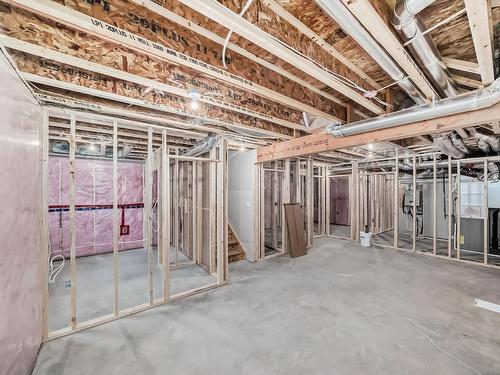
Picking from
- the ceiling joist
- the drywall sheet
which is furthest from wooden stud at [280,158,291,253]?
the drywall sheet

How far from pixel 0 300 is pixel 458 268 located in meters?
6.23

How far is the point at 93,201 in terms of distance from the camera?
514 cm

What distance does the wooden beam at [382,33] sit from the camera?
117 cm

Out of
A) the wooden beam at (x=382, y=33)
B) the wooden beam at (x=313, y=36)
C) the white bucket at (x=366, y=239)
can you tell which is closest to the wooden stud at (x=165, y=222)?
the wooden beam at (x=313, y=36)

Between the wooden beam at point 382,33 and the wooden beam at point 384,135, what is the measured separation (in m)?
0.46

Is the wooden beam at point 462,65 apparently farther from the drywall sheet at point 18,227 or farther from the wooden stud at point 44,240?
the wooden stud at point 44,240

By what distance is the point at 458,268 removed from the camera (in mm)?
4191

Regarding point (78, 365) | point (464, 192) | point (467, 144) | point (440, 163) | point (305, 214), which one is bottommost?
point (78, 365)

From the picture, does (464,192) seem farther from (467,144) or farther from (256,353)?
(256,353)

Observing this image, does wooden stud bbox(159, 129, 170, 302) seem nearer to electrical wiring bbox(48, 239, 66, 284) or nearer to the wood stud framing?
the wood stud framing

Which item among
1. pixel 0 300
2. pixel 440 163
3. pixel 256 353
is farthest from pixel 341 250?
pixel 0 300

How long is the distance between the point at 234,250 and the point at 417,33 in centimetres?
436

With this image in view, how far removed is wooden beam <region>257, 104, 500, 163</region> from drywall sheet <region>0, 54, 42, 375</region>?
10.1ft

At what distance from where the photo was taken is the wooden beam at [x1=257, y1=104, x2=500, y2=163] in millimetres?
1914
